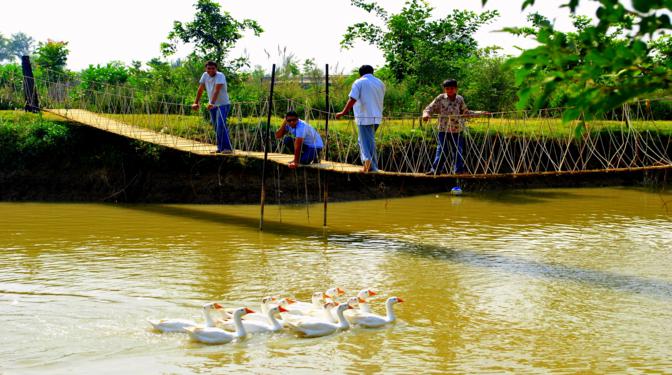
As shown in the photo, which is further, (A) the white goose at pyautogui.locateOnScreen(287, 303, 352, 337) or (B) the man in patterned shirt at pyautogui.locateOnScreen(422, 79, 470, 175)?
(B) the man in patterned shirt at pyautogui.locateOnScreen(422, 79, 470, 175)

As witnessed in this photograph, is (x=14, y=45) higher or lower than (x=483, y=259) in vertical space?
higher

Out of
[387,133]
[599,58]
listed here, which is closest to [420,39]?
[387,133]

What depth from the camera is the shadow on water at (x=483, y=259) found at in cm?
756

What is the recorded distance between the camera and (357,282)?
769 centimetres

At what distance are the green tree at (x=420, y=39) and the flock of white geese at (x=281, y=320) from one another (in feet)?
34.3

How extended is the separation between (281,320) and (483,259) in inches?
132

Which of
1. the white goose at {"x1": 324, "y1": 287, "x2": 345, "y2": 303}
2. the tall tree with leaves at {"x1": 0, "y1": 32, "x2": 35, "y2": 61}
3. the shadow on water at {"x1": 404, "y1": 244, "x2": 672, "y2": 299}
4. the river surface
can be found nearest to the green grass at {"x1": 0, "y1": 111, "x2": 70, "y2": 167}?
the river surface

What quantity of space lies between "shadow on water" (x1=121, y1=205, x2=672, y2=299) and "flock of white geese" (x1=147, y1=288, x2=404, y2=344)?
8.03ft

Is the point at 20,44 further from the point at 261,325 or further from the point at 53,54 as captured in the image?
the point at 261,325

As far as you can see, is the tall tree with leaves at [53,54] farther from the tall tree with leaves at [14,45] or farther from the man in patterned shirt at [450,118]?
the tall tree with leaves at [14,45]

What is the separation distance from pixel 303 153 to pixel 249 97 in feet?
19.4

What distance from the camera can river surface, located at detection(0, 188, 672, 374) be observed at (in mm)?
5461

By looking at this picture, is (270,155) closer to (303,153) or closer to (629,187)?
(303,153)

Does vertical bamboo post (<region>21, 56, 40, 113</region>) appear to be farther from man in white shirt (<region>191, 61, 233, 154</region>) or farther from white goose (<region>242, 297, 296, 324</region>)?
white goose (<region>242, 297, 296, 324</region>)
